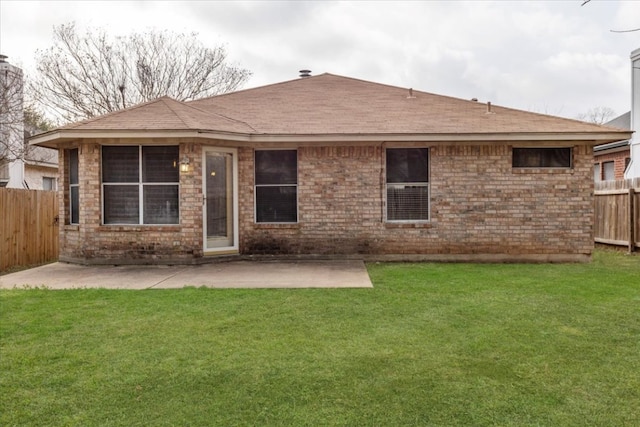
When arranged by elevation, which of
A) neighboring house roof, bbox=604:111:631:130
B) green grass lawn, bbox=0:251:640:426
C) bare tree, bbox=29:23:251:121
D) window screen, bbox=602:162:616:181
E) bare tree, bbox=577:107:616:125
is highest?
bare tree, bbox=577:107:616:125

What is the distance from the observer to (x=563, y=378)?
338 centimetres

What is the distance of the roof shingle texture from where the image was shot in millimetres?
9250

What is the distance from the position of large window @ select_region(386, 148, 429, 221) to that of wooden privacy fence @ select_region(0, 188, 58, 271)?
7.89 meters

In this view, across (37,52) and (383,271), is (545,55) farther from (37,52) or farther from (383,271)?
(37,52)

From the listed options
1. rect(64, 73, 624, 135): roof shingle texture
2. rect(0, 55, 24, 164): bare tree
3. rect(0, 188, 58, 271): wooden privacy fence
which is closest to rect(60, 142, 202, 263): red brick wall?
rect(64, 73, 624, 135): roof shingle texture

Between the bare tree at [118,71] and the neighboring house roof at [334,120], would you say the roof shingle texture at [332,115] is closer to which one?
the neighboring house roof at [334,120]

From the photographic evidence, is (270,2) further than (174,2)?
No

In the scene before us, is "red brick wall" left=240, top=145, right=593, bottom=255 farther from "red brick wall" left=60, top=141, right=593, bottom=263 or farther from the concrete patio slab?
the concrete patio slab

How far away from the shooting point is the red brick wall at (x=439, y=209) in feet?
31.2

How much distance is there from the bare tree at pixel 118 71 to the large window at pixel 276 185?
1425 cm

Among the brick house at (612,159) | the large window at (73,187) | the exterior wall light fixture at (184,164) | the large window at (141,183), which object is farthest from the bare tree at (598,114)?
the large window at (73,187)

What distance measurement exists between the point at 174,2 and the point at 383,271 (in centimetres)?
1125

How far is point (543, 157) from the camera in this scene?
31.4 feet

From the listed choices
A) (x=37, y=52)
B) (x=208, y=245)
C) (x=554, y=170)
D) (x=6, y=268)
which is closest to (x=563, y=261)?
(x=554, y=170)
